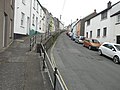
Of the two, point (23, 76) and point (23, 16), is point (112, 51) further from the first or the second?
point (23, 16)

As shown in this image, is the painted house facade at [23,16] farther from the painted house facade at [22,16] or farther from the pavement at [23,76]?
the pavement at [23,76]

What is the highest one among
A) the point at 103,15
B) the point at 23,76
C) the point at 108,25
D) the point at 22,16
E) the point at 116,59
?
the point at 103,15

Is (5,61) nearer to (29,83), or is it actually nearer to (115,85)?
(29,83)

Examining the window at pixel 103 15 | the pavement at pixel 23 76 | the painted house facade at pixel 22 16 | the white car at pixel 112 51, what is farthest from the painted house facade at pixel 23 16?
the pavement at pixel 23 76

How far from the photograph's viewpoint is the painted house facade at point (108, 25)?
28.0 meters

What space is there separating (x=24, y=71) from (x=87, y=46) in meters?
20.8

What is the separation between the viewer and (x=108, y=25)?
1205 inches

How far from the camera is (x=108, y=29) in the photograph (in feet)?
99.8

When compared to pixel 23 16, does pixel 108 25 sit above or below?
below

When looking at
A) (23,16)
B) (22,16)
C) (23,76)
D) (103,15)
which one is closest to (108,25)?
(103,15)

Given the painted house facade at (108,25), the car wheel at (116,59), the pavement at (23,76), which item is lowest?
the car wheel at (116,59)

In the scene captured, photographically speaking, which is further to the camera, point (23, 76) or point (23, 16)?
point (23, 16)

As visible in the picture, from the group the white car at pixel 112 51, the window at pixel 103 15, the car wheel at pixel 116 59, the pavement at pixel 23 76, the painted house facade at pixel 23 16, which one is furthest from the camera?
the window at pixel 103 15

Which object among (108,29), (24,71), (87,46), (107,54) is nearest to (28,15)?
(87,46)
